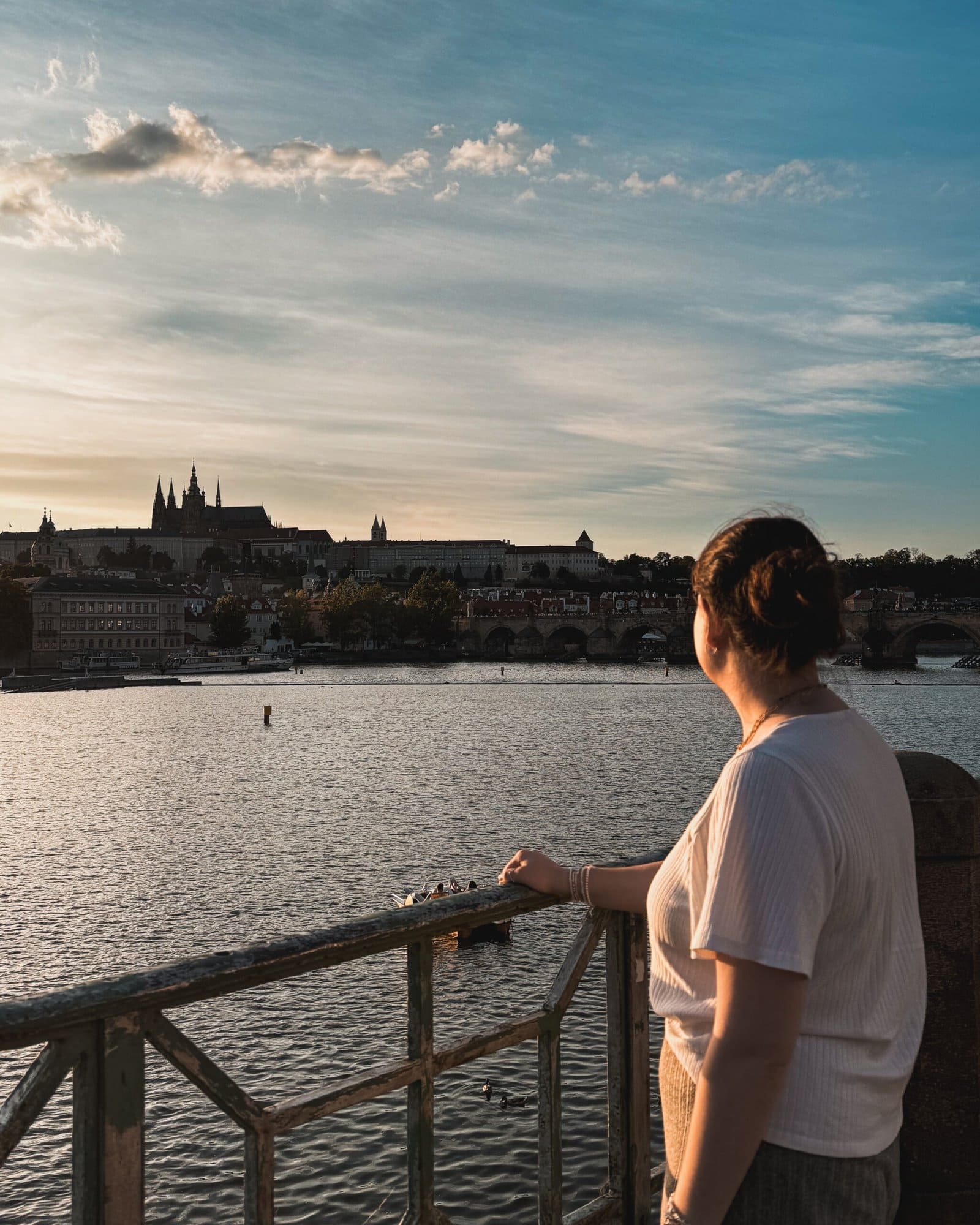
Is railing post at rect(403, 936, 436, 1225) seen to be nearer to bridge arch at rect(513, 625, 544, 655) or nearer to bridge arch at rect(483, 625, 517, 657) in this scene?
bridge arch at rect(513, 625, 544, 655)

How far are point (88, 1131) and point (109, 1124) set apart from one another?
3 centimetres

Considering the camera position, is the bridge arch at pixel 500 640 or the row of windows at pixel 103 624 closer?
the row of windows at pixel 103 624

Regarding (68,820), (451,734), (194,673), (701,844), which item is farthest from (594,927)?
(194,673)

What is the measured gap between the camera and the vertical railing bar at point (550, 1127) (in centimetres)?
258

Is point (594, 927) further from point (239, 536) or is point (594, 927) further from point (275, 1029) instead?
point (239, 536)

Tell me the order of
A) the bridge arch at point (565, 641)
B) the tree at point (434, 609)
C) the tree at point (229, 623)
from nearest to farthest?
the tree at point (229, 623) → the tree at point (434, 609) → the bridge arch at point (565, 641)

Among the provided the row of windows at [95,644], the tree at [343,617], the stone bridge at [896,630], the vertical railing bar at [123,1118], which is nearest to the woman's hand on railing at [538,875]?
the vertical railing bar at [123,1118]

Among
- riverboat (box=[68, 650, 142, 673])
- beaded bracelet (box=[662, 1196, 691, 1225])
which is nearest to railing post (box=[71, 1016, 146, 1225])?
beaded bracelet (box=[662, 1196, 691, 1225])

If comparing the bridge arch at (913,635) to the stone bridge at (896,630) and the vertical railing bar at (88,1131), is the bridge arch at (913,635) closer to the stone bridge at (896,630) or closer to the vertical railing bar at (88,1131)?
the stone bridge at (896,630)

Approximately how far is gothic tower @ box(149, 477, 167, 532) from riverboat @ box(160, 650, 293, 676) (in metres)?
78.0

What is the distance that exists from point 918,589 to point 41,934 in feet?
435

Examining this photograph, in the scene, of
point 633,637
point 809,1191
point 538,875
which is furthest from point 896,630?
point 809,1191

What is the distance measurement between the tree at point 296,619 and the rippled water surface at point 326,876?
2541 inches

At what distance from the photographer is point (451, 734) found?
48562 mm
